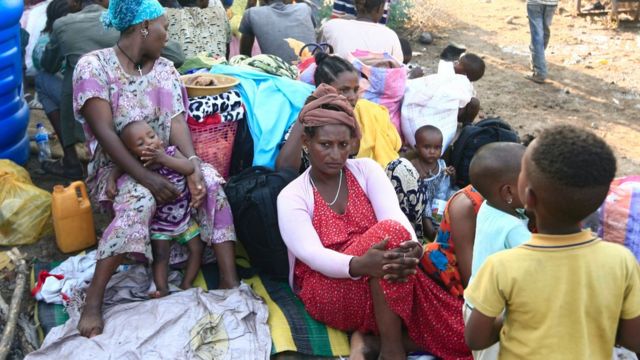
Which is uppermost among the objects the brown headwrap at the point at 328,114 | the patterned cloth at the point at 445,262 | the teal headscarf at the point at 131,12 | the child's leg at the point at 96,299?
the teal headscarf at the point at 131,12

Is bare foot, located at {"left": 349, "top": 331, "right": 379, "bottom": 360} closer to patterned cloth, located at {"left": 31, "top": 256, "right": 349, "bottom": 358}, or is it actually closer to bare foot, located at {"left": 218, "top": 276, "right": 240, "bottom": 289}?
patterned cloth, located at {"left": 31, "top": 256, "right": 349, "bottom": 358}

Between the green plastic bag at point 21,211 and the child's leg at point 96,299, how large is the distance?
965 millimetres

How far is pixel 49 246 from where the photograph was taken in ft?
Result: 13.0

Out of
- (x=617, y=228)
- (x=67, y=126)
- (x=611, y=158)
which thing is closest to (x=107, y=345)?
(x=67, y=126)

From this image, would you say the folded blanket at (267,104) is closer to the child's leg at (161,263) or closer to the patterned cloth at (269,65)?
the patterned cloth at (269,65)

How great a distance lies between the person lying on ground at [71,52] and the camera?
419cm

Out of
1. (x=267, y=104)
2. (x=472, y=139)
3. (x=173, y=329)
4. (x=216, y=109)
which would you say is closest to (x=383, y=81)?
(x=472, y=139)

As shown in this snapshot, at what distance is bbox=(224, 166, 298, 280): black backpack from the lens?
351 cm

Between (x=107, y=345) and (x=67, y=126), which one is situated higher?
(x=67, y=126)

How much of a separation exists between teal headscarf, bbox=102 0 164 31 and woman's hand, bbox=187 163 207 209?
31.8 inches

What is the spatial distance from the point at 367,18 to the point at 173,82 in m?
2.10

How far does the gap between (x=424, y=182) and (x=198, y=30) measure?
2.11 m

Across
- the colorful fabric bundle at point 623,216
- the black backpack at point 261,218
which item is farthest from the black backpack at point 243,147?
the colorful fabric bundle at point 623,216

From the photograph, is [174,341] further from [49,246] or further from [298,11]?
[298,11]
